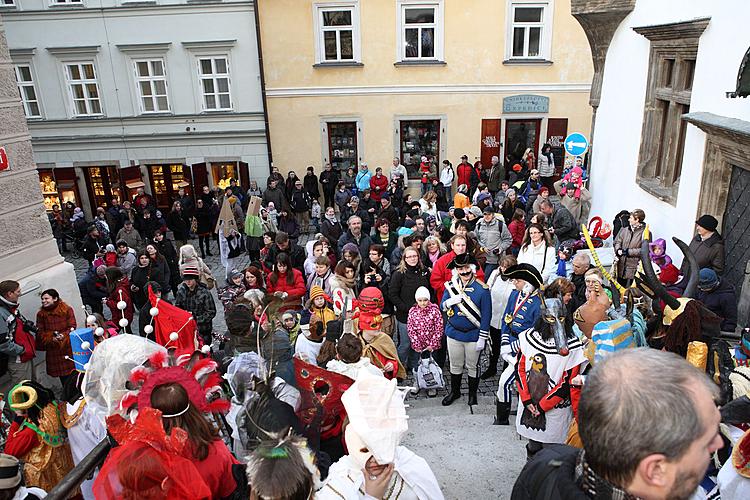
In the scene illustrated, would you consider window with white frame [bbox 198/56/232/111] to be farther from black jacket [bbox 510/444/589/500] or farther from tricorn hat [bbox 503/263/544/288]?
black jacket [bbox 510/444/589/500]

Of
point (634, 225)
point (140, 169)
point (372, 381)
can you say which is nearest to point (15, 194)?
point (372, 381)

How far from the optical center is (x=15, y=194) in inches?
282

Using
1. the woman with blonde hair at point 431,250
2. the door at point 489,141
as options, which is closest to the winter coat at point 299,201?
the door at point 489,141

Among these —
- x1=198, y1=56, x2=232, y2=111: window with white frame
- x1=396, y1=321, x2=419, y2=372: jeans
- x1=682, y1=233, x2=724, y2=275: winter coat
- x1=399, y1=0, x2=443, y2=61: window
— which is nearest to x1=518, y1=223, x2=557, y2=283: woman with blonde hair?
x1=682, y1=233, x2=724, y2=275: winter coat

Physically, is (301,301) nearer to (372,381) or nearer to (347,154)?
(372,381)

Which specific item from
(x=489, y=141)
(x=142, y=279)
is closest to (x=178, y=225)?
(x=142, y=279)

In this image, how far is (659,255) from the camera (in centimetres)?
748

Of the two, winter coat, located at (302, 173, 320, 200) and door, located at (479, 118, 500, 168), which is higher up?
door, located at (479, 118, 500, 168)

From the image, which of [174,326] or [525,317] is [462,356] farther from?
[174,326]

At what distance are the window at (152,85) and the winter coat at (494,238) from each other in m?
12.9

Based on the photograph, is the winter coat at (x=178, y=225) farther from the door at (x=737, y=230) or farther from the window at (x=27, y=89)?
the door at (x=737, y=230)

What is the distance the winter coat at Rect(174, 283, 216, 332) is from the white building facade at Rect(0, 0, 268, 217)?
36.8 ft

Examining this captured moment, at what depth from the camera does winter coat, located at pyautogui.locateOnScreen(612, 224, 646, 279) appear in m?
7.86

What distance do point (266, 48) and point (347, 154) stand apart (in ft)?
13.5
